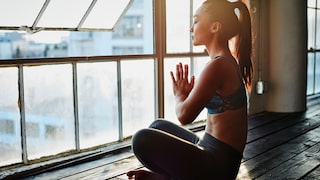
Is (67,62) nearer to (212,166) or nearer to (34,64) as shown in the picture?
(34,64)

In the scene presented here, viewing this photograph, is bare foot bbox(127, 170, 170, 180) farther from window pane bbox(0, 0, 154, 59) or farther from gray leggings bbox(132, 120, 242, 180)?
window pane bbox(0, 0, 154, 59)

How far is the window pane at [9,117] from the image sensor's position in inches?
108

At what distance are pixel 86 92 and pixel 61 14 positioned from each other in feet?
2.03

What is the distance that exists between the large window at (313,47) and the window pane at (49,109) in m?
4.31

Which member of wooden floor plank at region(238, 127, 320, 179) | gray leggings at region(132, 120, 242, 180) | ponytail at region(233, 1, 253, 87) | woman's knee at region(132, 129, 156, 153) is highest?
ponytail at region(233, 1, 253, 87)

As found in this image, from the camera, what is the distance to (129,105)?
3641 mm

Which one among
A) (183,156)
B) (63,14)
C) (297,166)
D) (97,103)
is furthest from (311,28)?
(183,156)

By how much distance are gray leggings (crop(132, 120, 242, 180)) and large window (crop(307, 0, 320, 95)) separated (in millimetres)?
4892

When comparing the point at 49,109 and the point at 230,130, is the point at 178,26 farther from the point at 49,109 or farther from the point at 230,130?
the point at 230,130

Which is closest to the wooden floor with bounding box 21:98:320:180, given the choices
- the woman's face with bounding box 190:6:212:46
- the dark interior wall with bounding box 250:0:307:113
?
the dark interior wall with bounding box 250:0:307:113

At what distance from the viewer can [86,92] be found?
3275 millimetres

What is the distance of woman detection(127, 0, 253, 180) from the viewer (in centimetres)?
180

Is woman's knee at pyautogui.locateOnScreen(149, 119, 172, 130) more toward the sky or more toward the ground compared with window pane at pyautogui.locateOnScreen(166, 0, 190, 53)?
more toward the ground

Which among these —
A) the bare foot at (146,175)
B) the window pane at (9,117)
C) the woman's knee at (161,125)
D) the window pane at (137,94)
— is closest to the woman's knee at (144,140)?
the bare foot at (146,175)
